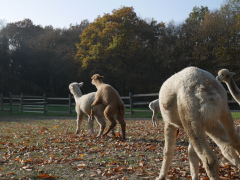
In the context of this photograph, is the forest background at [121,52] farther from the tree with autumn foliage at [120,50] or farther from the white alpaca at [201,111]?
the white alpaca at [201,111]

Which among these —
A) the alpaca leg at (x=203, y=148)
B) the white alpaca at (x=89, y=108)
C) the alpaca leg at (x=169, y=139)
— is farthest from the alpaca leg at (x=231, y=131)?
the white alpaca at (x=89, y=108)

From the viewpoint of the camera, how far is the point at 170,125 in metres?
3.36

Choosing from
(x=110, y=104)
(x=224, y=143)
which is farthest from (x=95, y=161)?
(x=224, y=143)

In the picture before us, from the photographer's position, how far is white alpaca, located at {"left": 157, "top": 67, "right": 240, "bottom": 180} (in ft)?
8.20

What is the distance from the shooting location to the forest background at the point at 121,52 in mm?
22453

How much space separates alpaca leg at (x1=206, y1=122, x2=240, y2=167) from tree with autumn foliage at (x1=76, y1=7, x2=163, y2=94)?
22.3 meters

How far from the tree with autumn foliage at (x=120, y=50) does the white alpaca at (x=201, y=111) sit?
22150 millimetres

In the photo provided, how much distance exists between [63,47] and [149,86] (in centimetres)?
1421

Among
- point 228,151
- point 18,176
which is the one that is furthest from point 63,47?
point 228,151

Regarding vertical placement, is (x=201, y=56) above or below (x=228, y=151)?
above

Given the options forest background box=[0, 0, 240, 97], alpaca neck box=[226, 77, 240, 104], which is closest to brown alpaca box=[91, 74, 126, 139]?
alpaca neck box=[226, 77, 240, 104]

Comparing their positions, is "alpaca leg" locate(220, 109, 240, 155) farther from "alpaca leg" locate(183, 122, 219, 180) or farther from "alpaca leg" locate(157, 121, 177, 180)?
"alpaca leg" locate(157, 121, 177, 180)

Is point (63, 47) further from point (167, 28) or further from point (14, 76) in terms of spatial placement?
point (167, 28)

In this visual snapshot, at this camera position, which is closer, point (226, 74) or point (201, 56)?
point (226, 74)
